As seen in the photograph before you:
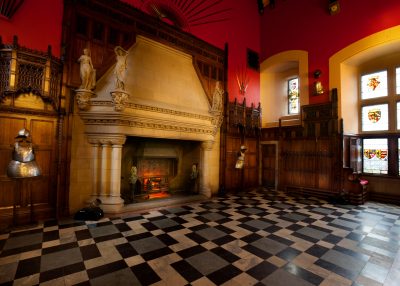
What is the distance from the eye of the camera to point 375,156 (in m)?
6.52

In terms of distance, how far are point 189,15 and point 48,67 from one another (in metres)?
4.30

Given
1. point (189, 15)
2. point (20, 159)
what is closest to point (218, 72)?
point (189, 15)

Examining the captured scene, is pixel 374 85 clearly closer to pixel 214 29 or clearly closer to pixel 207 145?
pixel 214 29

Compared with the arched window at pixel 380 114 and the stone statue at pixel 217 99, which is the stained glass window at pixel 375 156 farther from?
the stone statue at pixel 217 99

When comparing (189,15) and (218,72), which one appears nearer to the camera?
(189,15)

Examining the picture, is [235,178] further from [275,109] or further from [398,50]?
[398,50]

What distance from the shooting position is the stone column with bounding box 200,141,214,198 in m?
6.08

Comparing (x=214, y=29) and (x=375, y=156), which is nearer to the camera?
(x=375, y=156)

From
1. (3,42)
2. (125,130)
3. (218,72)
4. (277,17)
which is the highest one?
(277,17)

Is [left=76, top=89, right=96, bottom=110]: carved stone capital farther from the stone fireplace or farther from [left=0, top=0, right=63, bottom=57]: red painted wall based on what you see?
[left=0, top=0, right=63, bottom=57]: red painted wall

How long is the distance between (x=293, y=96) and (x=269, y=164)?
3057 millimetres

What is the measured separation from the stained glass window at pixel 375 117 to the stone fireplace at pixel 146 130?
5076 mm

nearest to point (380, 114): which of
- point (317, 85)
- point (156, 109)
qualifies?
point (317, 85)

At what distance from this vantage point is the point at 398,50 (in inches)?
240
